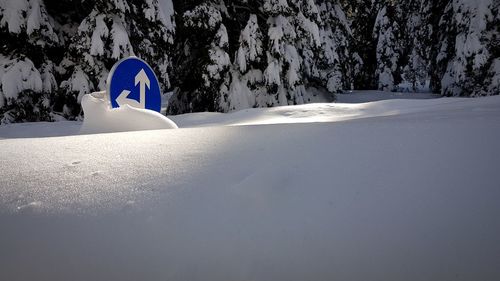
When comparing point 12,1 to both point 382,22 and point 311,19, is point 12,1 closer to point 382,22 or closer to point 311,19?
point 311,19

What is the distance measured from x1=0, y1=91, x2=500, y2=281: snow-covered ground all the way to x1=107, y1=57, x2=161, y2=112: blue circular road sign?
154cm

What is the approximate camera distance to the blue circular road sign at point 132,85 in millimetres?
2896

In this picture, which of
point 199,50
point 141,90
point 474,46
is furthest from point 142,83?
point 474,46

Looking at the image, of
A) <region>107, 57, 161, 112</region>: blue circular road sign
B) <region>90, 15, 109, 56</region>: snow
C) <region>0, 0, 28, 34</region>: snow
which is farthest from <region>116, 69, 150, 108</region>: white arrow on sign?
<region>0, 0, 28, 34</region>: snow

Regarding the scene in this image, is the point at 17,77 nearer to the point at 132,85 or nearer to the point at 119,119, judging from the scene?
the point at 132,85

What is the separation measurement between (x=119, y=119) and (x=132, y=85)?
57 centimetres

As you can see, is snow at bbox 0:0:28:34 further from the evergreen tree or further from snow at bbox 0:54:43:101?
snow at bbox 0:54:43:101

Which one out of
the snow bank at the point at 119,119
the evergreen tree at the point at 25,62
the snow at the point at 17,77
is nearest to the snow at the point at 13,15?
the evergreen tree at the point at 25,62

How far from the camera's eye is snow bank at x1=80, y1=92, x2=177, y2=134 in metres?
2.58

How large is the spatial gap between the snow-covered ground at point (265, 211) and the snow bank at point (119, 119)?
1137 mm

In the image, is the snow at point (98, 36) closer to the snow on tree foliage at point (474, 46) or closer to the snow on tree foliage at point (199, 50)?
the snow on tree foliage at point (199, 50)

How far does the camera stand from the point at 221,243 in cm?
96

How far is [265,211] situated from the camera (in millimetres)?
1047

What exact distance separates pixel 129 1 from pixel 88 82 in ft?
6.33
